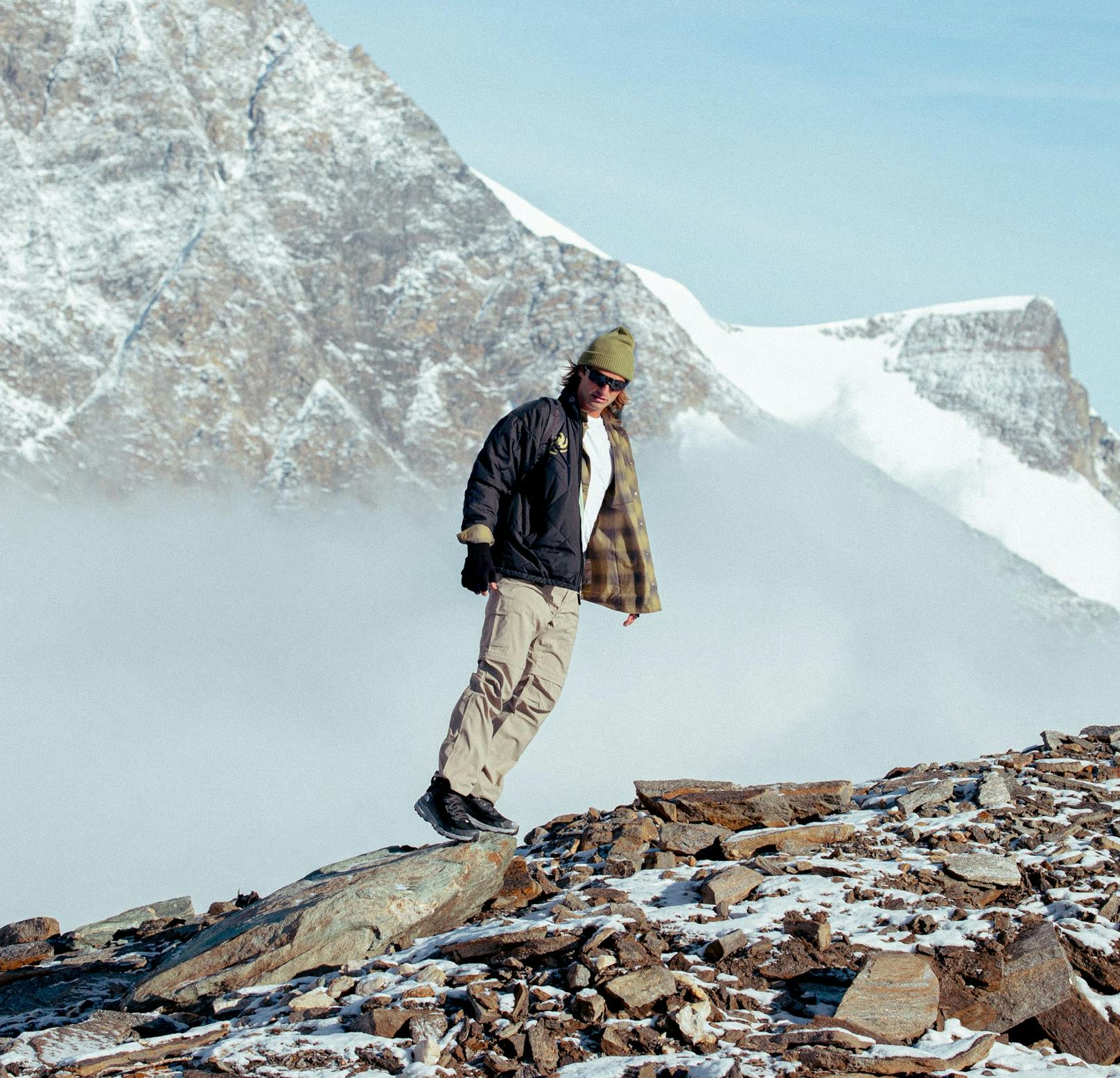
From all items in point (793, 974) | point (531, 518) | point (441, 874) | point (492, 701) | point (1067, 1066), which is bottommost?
point (1067, 1066)

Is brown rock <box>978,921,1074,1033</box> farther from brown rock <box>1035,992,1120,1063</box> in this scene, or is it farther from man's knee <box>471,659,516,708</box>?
man's knee <box>471,659,516,708</box>

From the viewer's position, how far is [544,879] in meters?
9.88

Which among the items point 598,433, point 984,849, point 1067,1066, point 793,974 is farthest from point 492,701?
point 1067,1066

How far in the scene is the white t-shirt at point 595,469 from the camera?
10.0 meters

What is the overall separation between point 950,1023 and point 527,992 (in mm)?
2349

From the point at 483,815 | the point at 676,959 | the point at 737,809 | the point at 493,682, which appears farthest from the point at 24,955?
the point at 676,959

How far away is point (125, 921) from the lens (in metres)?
13.0

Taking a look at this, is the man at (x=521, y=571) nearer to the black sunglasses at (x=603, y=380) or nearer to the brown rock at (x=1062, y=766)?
the black sunglasses at (x=603, y=380)

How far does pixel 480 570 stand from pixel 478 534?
310mm

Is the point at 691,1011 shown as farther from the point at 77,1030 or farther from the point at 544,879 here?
the point at 77,1030

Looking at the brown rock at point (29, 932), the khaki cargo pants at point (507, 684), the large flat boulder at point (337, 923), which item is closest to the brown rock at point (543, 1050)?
the large flat boulder at point (337, 923)

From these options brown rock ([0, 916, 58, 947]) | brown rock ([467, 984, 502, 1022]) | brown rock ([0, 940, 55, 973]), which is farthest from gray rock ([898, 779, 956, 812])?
brown rock ([0, 916, 58, 947])

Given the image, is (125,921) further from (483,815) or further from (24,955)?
(483,815)

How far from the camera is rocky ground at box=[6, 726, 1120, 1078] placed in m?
6.91
